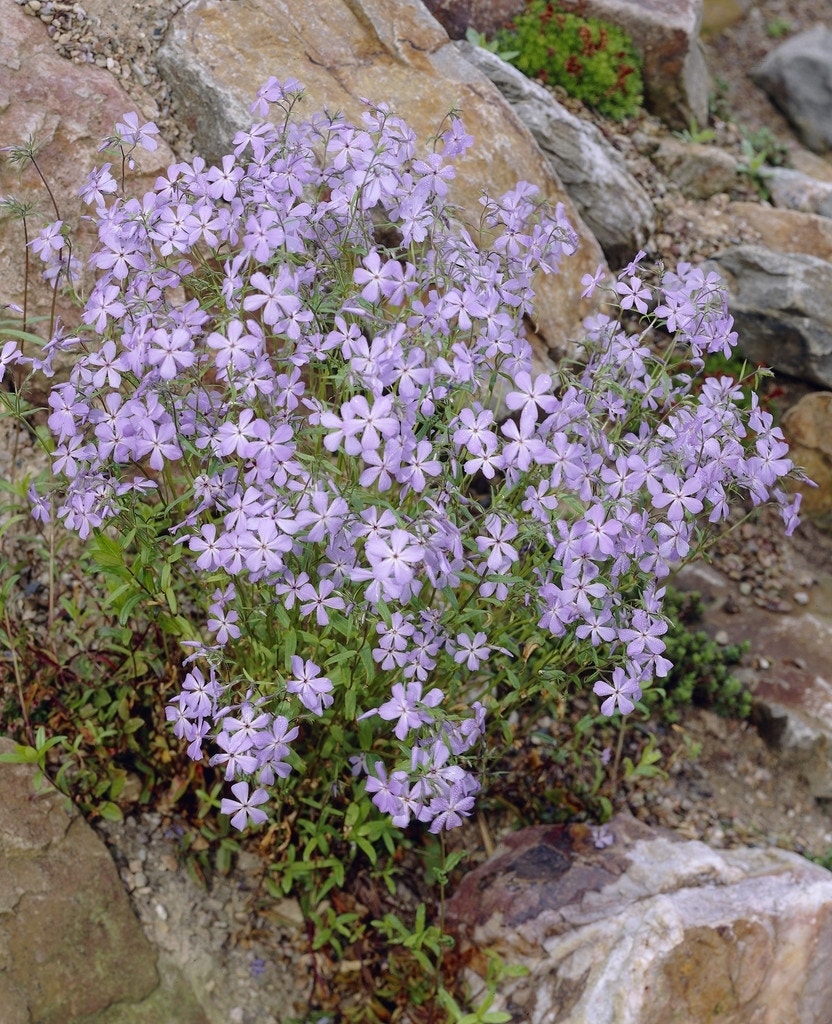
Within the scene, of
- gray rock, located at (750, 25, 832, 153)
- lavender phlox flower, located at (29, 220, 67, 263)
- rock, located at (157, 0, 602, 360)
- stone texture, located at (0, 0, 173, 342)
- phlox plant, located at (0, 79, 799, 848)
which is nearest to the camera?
phlox plant, located at (0, 79, 799, 848)

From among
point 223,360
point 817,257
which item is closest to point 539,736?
point 223,360

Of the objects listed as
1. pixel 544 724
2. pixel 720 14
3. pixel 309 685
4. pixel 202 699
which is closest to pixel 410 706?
pixel 309 685

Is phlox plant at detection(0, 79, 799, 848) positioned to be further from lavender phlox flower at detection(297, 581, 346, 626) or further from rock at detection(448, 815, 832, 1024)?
rock at detection(448, 815, 832, 1024)

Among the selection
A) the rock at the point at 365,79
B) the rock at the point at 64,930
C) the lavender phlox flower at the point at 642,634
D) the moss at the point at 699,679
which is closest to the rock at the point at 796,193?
the rock at the point at 365,79

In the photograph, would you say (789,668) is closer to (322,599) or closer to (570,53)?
(322,599)

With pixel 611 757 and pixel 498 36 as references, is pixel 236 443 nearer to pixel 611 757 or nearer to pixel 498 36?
pixel 611 757

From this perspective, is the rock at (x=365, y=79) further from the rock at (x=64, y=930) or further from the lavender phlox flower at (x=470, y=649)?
the rock at (x=64, y=930)

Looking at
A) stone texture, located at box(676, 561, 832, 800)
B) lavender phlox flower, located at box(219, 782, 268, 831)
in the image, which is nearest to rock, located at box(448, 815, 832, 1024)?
stone texture, located at box(676, 561, 832, 800)
